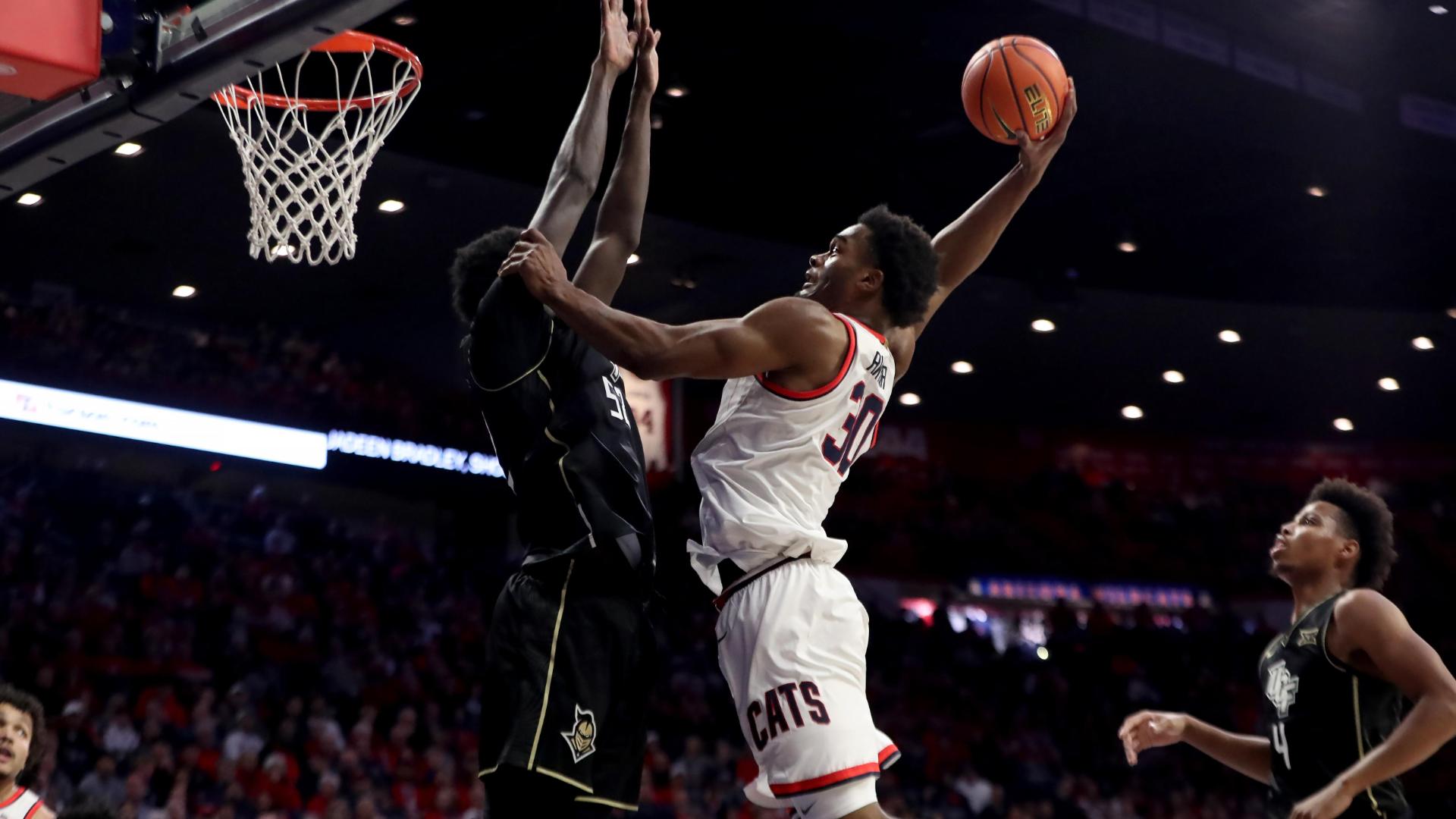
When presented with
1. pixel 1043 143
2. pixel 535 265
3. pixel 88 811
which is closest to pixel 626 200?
pixel 535 265

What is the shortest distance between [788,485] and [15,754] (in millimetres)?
2658

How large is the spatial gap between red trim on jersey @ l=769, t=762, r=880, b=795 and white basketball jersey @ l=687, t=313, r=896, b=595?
49 centimetres

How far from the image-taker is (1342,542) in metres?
4.11

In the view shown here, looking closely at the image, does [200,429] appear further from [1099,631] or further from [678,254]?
[1099,631]

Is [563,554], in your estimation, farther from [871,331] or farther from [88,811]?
[88,811]

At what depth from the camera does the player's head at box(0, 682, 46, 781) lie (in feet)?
14.9

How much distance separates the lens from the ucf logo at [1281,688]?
391 cm

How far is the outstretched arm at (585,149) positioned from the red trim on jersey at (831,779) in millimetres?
1380

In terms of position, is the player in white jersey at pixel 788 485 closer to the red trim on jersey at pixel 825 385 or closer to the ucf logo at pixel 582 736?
the red trim on jersey at pixel 825 385

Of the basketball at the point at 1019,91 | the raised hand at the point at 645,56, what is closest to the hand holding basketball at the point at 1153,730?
the basketball at the point at 1019,91

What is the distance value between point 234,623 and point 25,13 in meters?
9.22

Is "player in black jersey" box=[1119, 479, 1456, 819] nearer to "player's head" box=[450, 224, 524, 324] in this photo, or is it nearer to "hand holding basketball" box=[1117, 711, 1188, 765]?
"hand holding basketball" box=[1117, 711, 1188, 765]

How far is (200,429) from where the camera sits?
45.8ft

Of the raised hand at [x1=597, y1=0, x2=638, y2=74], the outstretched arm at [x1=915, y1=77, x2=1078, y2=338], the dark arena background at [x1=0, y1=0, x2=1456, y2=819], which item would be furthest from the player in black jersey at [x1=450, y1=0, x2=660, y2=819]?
the dark arena background at [x1=0, y1=0, x2=1456, y2=819]
